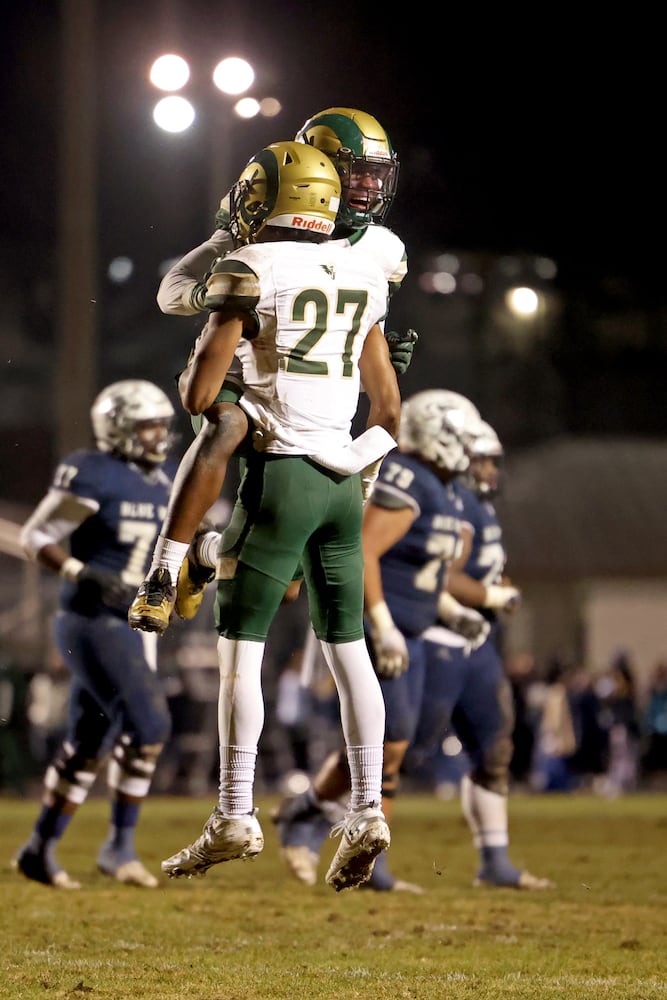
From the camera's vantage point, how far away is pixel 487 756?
809 centimetres

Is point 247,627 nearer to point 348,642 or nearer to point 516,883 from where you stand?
point 348,642

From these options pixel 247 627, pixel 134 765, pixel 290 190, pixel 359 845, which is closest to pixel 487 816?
pixel 134 765

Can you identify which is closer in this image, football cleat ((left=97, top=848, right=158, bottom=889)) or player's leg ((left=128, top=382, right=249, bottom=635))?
player's leg ((left=128, top=382, right=249, bottom=635))

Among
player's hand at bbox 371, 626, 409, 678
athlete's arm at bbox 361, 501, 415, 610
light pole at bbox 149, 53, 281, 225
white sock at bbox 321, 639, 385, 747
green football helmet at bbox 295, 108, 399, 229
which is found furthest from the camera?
light pole at bbox 149, 53, 281, 225

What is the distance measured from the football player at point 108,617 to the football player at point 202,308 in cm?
272

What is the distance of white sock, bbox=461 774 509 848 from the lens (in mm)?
8062

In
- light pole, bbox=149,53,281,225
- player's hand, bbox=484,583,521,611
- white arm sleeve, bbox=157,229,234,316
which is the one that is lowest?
player's hand, bbox=484,583,521,611

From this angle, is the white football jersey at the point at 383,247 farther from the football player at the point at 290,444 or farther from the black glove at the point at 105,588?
the black glove at the point at 105,588

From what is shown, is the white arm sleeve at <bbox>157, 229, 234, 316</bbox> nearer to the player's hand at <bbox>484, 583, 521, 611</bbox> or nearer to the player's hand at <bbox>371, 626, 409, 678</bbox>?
the player's hand at <bbox>371, 626, 409, 678</bbox>

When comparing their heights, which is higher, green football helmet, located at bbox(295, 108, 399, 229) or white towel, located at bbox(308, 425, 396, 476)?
green football helmet, located at bbox(295, 108, 399, 229)

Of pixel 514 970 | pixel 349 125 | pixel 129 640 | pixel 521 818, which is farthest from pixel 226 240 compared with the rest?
pixel 521 818

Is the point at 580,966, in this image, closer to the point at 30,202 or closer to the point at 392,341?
the point at 392,341

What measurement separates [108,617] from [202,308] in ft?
10.8

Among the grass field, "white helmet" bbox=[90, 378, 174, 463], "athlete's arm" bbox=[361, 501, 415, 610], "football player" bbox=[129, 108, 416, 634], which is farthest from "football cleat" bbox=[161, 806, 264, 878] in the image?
"white helmet" bbox=[90, 378, 174, 463]
